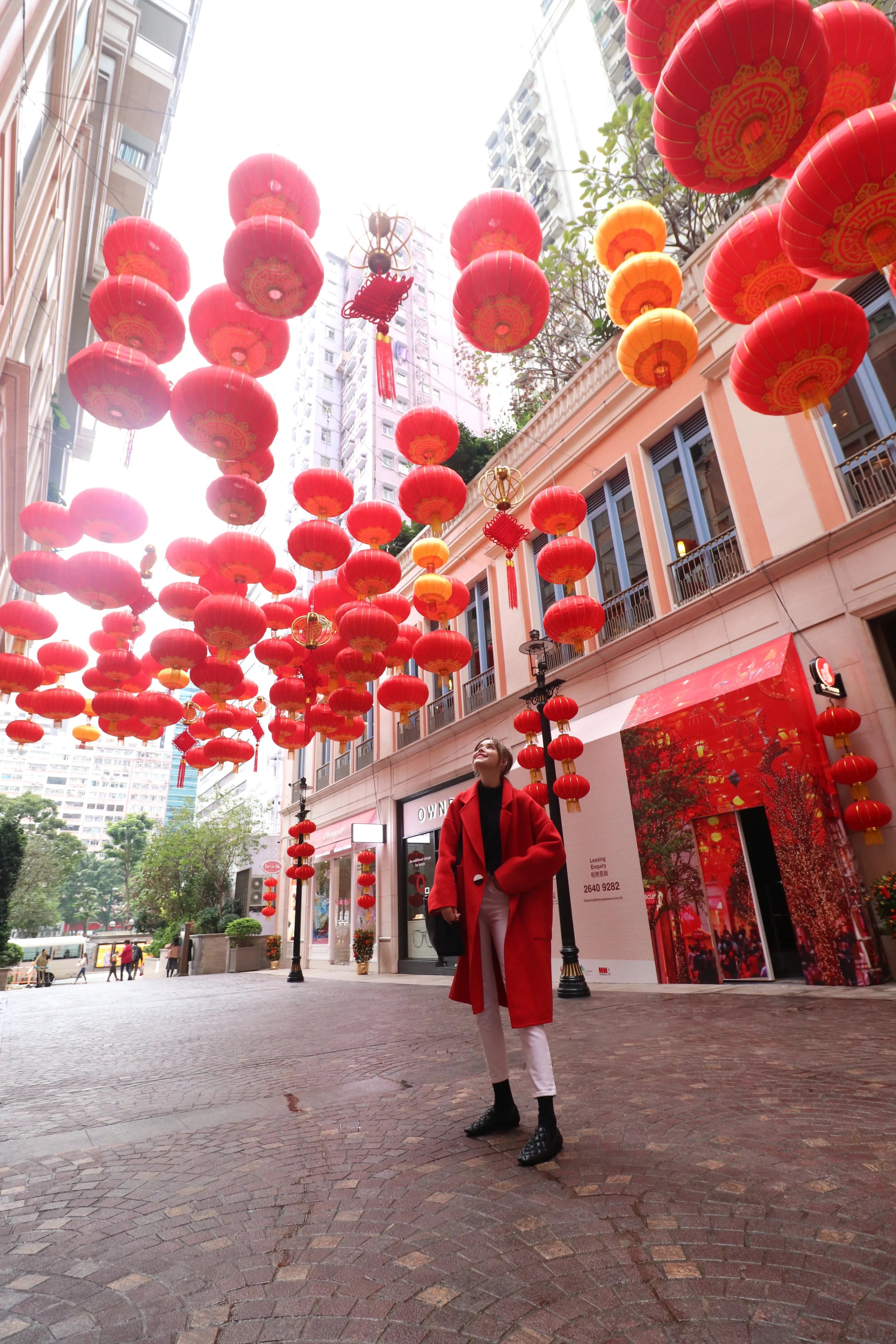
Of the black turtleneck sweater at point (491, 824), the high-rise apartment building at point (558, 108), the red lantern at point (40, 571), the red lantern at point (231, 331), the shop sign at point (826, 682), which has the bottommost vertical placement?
the black turtleneck sweater at point (491, 824)

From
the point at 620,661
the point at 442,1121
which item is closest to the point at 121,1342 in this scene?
the point at 442,1121

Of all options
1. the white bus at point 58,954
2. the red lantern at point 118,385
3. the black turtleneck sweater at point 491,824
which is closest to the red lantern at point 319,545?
the red lantern at point 118,385

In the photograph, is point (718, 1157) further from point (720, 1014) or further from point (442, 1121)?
point (720, 1014)

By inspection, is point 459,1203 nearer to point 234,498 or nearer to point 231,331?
point 234,498

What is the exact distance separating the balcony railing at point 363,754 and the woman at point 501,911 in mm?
18926

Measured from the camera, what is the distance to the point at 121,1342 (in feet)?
5.61

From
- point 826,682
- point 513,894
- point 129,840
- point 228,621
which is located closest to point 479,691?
point 228,621

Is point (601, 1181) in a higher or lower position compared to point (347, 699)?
lower

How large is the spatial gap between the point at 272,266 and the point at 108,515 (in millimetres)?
4006

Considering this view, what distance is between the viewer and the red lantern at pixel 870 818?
8.03 metres

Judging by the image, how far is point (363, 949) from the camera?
1920 cm

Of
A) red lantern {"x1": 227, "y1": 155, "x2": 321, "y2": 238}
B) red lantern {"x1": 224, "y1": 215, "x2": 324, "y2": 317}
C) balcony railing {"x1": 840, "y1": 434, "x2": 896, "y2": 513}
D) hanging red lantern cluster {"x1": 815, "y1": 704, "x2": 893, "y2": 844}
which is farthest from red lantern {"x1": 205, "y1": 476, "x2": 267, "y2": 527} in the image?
balcony railing {"x1": 840, "y1": 434, "x2": 896, "y2": 513}

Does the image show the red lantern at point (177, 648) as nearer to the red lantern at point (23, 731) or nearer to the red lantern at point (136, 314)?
the red lantern at point (23, 731)

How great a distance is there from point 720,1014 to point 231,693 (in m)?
8.49
